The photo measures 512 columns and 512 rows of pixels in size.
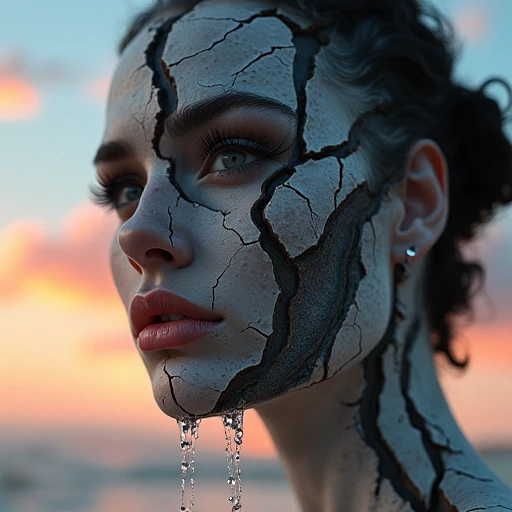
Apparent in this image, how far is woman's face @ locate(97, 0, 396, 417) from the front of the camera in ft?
5.36

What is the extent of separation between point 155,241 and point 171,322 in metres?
0.17

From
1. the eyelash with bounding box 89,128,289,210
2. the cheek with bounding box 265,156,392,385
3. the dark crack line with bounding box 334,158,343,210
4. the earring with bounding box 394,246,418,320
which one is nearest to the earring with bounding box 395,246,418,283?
the earring with bounding box 394,246,418,320

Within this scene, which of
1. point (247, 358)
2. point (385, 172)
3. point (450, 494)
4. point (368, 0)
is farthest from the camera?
point (368, 0)

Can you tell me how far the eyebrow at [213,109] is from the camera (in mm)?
1736

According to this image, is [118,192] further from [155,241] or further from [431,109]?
[431,109]

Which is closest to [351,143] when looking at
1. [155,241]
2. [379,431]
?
[155,241]

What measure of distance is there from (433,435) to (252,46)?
0.98 m

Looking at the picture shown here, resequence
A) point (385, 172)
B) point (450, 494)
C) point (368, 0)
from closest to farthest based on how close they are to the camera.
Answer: point (450, 494)
point (385, 172)
point (368, 0)

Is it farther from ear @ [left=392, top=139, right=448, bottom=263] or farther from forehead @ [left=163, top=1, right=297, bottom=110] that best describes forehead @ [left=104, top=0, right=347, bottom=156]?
ear @ [left=392, top=139, right=448, bottom=263]

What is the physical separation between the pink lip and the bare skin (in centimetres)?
2

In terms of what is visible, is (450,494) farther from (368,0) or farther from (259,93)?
(368,0)

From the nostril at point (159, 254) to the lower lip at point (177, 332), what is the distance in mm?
131

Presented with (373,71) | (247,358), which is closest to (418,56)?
(373,71)

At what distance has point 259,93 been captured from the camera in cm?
175
